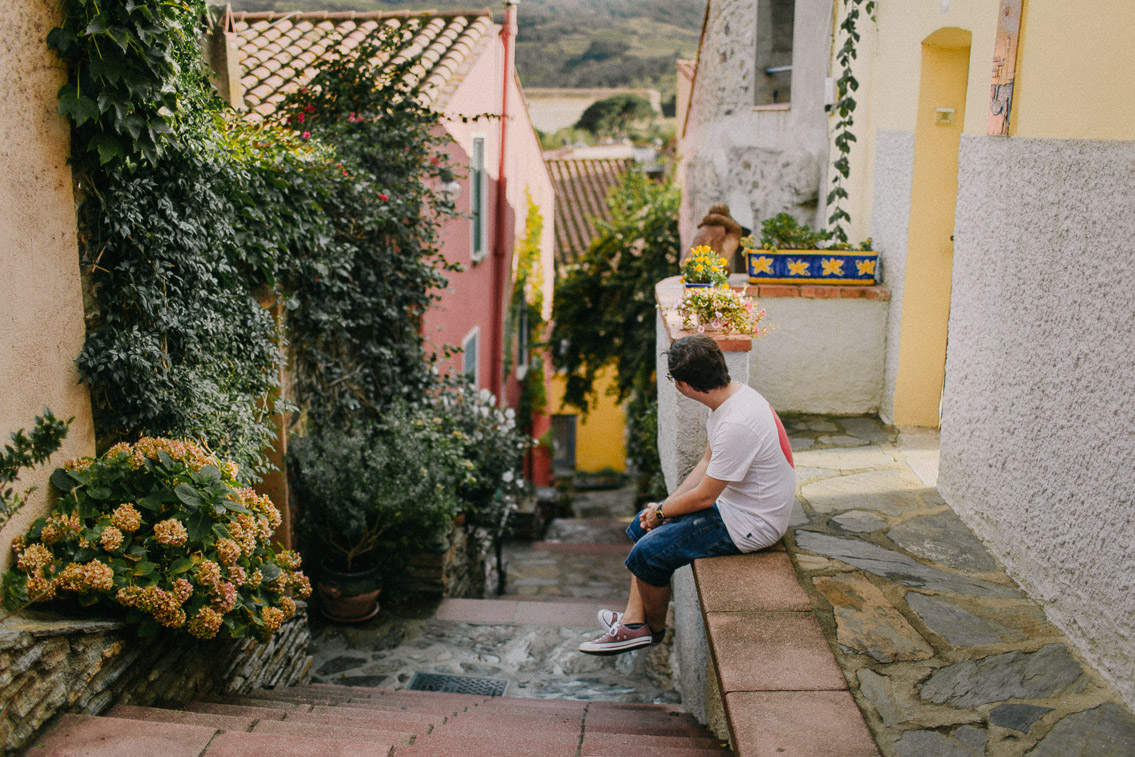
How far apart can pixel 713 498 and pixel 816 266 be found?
8.69 ft

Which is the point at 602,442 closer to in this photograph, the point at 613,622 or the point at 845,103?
the point at 845,103

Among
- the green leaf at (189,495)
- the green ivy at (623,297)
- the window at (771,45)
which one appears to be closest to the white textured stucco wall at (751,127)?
the window at (771,45)

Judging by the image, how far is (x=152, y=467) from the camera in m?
3.43

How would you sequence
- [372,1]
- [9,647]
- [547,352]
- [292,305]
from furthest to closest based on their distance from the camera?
[547,352], [372,1], [292,305], [9,647]

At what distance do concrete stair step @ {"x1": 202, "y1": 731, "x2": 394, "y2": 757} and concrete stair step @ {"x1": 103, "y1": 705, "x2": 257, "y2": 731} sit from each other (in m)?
0.36

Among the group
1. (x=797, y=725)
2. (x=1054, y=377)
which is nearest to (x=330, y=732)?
(x=797, y=725)

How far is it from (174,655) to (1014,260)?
3.86 meters

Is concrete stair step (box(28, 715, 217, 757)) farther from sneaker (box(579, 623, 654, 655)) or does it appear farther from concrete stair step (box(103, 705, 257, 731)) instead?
sneaker (box(579, 623, 654, 655))

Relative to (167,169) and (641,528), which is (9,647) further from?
(641,528)

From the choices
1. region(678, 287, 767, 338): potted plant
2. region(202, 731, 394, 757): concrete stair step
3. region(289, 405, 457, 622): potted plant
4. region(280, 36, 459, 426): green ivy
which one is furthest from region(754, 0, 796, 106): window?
region(202, 731, 394, 757): concrete stair step

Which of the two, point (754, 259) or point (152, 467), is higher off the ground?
point (754, 259)

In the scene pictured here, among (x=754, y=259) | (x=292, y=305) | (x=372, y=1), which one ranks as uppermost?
(x=372, y=1)

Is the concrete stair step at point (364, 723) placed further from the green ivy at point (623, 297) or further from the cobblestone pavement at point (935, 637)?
the green ivy at point (623, 297)

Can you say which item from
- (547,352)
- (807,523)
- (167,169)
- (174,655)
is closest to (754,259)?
(807,523)
